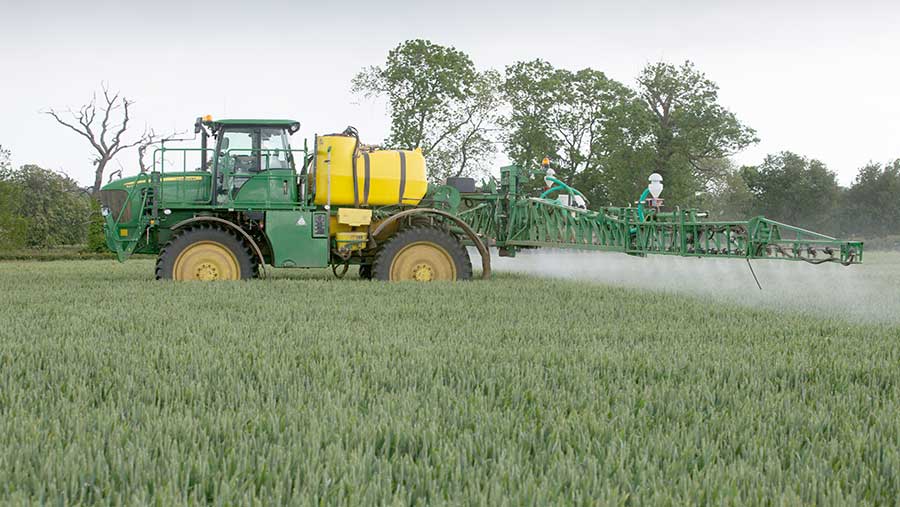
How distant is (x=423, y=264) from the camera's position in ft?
46.0

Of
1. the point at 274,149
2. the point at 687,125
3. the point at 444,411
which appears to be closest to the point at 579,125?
the point at 687,125

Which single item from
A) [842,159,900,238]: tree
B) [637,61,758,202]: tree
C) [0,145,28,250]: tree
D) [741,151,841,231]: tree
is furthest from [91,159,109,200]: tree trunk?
[842,159,900,238]: tree

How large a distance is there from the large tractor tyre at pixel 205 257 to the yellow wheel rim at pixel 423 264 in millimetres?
2485

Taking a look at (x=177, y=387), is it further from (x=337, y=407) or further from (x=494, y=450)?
(x=494, y=450)

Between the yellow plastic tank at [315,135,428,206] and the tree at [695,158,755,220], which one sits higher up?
the tree at [695,158,755,220]

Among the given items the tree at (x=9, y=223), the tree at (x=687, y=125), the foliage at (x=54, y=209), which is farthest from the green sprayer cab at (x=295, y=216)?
the foliage at (x=54, y=209)

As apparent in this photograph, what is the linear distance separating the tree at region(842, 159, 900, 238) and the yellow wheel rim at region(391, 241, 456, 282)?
2130 inches

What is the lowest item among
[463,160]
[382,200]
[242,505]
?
[242,505]

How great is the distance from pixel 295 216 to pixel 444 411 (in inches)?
381

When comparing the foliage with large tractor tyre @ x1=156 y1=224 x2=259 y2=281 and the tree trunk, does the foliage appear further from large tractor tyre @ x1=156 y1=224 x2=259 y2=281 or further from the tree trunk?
large tractor tyre @ x1=156 y1=224 x2=259 y2=281

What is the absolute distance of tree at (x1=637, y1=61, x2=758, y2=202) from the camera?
44.2 m

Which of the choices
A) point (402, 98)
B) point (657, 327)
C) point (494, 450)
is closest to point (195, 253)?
point (657, 327)

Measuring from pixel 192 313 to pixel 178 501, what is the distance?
631 cm

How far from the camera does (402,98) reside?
39.2 metres
